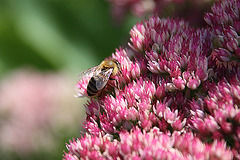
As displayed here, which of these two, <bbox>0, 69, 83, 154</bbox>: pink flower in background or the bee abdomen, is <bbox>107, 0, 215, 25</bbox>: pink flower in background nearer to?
<bbox>0, 69, 83, 154</bbox>: pink flower in background

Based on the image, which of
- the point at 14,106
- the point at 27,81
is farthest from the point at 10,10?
the point at 14,106

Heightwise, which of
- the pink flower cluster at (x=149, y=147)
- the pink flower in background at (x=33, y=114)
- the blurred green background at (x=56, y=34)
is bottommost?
the pink flower cluster at (x=149, y=147)

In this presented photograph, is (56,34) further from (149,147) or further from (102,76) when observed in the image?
(149,147)

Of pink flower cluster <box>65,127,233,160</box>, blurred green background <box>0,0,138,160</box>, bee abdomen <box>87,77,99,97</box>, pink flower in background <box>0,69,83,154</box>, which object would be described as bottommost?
pink flower cluster <box>65,127,233,160</box>

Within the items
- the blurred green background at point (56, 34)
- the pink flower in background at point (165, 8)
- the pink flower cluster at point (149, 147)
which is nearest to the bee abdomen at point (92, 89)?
the pink flower cluster at point (149, 147)

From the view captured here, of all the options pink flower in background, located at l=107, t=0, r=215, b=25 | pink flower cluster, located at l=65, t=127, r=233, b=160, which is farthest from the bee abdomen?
pink flower in background, located at l=107, t=0, r=215, b=25

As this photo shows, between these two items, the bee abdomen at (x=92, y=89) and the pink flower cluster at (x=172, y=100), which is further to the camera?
the bee abdomen at (x=92, y=89)

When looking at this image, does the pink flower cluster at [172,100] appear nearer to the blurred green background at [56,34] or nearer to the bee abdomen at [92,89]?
the bee abdomen at [92,89]

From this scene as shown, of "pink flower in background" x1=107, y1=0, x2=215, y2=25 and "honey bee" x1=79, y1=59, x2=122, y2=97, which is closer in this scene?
"honey bee" x1=79, y1=59, x2=122, y2=97
